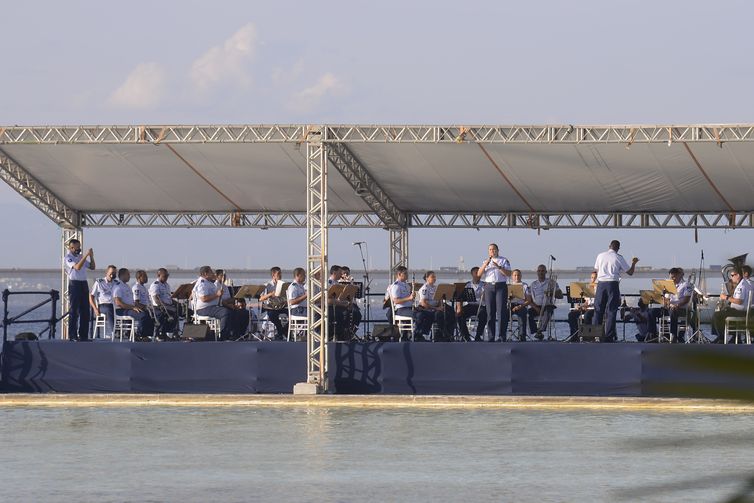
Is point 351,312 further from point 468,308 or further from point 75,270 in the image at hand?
point 75,270

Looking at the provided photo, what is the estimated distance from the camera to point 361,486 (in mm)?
10148

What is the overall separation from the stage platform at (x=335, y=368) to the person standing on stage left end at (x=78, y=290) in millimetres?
899

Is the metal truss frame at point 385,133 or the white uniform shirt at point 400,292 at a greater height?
the metal truss frame at point 385,133

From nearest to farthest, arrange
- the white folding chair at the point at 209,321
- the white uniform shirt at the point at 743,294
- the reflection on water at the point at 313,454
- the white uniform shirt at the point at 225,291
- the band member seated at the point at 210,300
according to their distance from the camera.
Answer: the white uniform shirt at the point at 743,294 → the reflection on water at the point at 313,454 → the band member seated at the point at 210,300 → the white folding chair at the point at 209,321 → the white uniform shirt at the point at 225,291

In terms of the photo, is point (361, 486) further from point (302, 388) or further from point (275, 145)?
point (275, 145)

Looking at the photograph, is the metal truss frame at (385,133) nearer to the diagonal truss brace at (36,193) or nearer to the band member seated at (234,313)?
the diagonal truss brace at (36,193)

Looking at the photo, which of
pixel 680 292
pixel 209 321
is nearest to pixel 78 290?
pixel 209 321

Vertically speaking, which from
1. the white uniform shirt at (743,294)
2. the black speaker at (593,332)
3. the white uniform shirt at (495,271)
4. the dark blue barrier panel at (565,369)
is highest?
the white uniform shirt at (495,271)

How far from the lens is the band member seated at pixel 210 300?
61.5 ft

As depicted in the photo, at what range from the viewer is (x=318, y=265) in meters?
17.1

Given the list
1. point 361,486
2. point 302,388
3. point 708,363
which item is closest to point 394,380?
point 302,388

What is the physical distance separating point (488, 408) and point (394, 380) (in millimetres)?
1385

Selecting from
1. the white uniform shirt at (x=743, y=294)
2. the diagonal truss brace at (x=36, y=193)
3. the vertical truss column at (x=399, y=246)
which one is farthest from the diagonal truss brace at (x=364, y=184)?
the white uniform shirt at (x=743, y=294)

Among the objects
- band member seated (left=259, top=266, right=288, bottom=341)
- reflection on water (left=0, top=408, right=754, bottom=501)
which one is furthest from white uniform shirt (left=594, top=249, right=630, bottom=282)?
band member seated (left=259, top=266, right=288, bottom=341)
